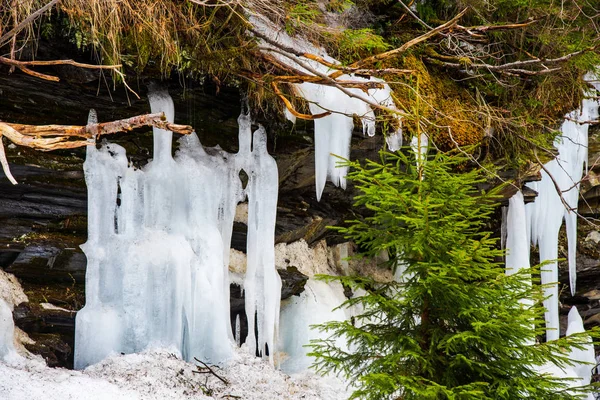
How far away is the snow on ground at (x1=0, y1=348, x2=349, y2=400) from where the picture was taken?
13.1 feet

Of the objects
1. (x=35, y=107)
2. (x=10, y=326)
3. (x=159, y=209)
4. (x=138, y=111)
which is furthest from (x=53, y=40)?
(x=10, y=326)

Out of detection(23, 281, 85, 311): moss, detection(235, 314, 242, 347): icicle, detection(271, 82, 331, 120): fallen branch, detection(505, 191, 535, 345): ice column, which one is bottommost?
detection(235, 314, 242, 347): icicle

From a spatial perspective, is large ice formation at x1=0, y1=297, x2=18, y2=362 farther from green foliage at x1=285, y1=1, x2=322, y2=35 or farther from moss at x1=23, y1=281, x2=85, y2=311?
green foliage at x1=285, y1=1, x2=322, y2=35

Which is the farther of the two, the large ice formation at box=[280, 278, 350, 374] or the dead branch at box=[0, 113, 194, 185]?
the large ice formation at box=[280, 278, 350, 374]

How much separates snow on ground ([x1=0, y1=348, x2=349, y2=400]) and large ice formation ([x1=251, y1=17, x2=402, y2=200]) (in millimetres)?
1490

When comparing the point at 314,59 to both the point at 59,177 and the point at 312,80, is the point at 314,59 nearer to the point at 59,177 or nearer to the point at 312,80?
the point at 312,80

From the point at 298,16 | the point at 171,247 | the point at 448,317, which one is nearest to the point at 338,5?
the point at 298,16

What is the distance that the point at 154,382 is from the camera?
177 inches

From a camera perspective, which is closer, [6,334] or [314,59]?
[6,334]

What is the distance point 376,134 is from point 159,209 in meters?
1.99

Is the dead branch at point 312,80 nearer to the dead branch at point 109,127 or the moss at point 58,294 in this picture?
the dead branch at point 109,127

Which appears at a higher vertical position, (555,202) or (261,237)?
(555,202)

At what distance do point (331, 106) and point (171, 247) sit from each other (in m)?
1.70

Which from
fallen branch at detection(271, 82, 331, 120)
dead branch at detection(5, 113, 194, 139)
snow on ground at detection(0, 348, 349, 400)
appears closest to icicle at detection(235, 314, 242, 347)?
snow on ground at detection(0, 348, 349, 400)
